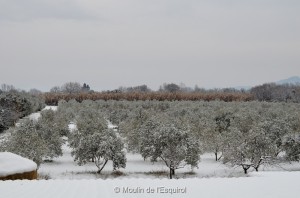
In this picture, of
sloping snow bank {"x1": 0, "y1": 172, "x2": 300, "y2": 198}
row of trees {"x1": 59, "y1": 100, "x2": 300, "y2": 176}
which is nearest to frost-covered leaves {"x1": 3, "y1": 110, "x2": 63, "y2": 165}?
row of trees {"x1": 59, "y1": 100, "x2": 300, "y2": 176}

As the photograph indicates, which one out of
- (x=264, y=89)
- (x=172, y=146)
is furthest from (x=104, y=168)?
(x=264, y=89)

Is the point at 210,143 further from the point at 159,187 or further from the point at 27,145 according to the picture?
the point at 159,187

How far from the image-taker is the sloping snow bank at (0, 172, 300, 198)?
39.2 ft

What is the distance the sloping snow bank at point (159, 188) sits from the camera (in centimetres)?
1196

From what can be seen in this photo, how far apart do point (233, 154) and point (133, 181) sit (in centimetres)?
1904

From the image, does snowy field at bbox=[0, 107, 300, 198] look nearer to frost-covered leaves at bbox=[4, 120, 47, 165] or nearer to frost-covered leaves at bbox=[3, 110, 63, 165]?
frost-covered leaves at bbox=[4, 120, 47, 165]

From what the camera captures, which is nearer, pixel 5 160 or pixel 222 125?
pixel 5 160

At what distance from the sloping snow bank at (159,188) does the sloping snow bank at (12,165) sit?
108 inches

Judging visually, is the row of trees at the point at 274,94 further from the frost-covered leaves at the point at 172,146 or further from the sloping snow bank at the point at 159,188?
the sloping snow bank at the point at 159,188

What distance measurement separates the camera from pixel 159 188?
1280cm

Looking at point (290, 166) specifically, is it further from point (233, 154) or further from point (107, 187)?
point (107, 187)

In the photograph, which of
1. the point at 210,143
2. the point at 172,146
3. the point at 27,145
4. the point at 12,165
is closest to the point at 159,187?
the point at 12,165

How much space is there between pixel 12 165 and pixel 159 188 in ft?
23.6

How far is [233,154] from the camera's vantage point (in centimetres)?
3203
